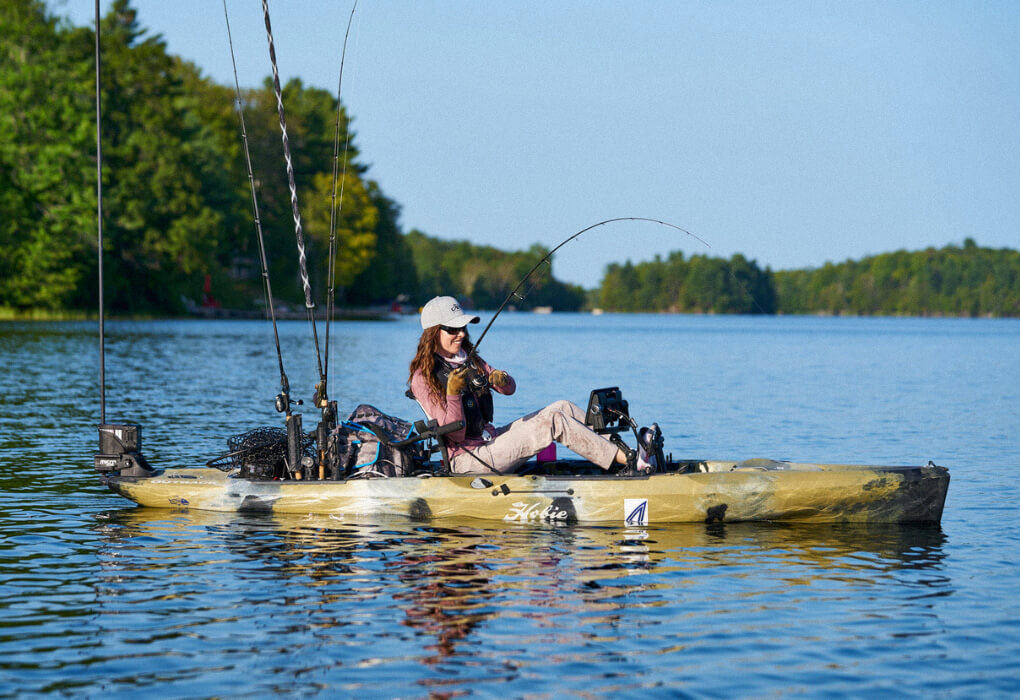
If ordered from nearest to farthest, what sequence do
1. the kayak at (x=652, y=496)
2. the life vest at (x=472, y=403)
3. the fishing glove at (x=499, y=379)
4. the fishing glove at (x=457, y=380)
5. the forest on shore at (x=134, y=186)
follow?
the fishing glove at (x=499, y=379) → the fishing glove at (x=457, y=380) → the life vest at (x=472, y=403) → the kayak at (x=652, y=496) → the forest on shore at (x=134, y=186)

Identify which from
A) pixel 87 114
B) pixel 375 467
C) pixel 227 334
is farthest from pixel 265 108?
pixel 375 467

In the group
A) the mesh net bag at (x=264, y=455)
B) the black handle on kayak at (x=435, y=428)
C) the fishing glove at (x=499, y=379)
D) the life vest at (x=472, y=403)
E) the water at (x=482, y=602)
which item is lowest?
the water at (x=482, y=602)

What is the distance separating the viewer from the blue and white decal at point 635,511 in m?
9.84

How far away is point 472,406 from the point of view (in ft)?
32.2

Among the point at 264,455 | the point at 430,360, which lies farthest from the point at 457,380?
the point at 264,455

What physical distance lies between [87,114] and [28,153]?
11.6 ft

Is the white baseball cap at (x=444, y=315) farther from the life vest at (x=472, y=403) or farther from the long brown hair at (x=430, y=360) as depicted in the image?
the life vest at (x=472, y=403)

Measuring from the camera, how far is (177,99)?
72562 millimetres

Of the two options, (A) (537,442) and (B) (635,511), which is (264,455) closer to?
(A) (537,442)

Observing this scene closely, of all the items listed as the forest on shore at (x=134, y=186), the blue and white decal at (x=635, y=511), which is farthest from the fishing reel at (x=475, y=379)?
the forest on shore at (x=134, y=186)

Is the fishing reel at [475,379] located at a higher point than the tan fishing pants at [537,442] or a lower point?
higher

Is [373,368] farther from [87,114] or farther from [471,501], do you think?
[87,114]

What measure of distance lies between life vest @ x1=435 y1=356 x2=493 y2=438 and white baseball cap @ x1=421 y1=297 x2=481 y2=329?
1.02 ft

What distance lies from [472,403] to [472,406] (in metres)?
0.03
